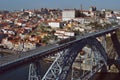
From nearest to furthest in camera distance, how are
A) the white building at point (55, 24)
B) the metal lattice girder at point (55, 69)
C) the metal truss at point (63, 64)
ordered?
the metal truss at point (63, 64), the metal lattice girder at point (55, 69), the white building at point (55, 24)

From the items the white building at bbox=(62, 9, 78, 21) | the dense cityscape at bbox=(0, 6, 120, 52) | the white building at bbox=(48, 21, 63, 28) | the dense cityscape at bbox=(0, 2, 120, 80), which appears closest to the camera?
the dense cityscape at bbox=(0, 2, 120, 80)

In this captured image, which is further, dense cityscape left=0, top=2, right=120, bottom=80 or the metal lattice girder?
dense cityscape left=0, top=2, right=120, bottom=80

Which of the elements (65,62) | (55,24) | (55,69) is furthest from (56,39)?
(55,69)

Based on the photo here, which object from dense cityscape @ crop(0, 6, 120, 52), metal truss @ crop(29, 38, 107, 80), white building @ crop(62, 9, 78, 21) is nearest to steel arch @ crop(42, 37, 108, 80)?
metal truss @ crop(29, 38, 107, 80)

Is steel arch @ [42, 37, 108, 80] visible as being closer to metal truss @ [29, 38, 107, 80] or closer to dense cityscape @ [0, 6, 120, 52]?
metal truss @ [29, 38, 107, 80]

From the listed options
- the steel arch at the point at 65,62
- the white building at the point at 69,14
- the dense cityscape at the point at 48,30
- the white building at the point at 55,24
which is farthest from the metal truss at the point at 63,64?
the white building at the point at 69,14

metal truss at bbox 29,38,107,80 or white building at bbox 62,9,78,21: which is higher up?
metal truss at bbox 29,38,107,80

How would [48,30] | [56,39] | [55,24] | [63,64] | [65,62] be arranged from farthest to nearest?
[55,24] < [48,30] < [56,39] < [65,62] < [63,64]

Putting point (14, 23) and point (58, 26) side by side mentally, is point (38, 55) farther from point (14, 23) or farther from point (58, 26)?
point (14, 23)

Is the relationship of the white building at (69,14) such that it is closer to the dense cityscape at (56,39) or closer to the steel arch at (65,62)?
the dense cityscape at (56,39)

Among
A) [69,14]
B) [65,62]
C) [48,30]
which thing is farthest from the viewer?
[69,14]

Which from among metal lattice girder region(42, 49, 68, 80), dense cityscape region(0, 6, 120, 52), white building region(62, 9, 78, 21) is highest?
metal lattice girder region(42, 49, 68, 80)

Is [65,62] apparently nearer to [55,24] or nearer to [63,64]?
[63,64]
